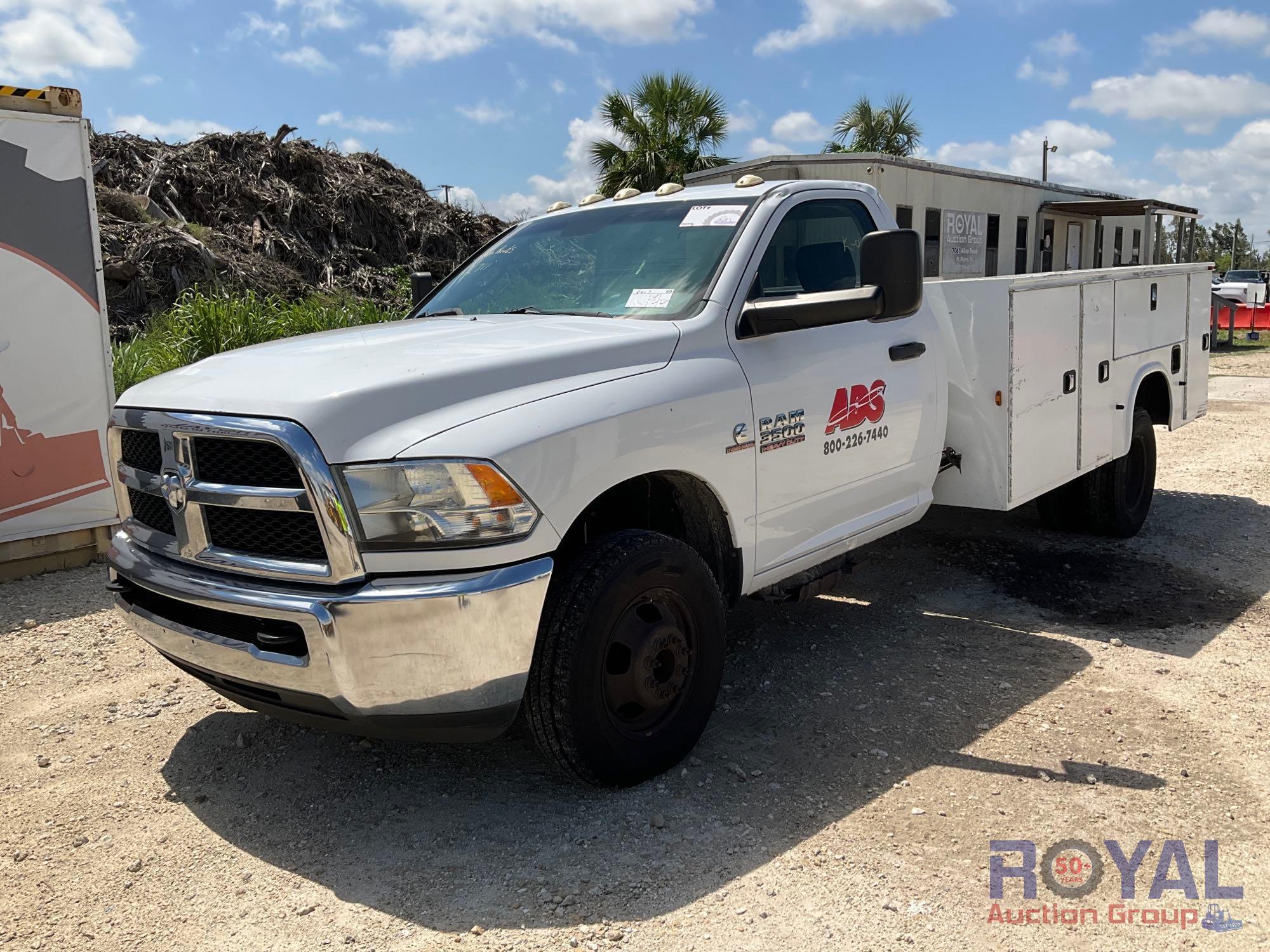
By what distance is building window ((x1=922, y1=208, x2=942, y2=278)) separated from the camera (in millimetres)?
15289

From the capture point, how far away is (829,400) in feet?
13.4

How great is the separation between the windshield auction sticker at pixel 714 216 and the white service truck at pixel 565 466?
0.07ft

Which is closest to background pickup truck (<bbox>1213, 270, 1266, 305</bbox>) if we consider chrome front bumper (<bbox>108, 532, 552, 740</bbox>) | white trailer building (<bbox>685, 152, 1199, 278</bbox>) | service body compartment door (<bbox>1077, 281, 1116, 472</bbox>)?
white trailer building (<bbox>685, 152, 1199, 278</bbox>)

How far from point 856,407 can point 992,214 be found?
14.5 metres

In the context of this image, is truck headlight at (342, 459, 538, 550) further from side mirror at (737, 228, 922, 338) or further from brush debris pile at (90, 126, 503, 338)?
brush debris pile at (90, 126, 503, 338)

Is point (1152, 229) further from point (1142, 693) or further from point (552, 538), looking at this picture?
point (552, 538)

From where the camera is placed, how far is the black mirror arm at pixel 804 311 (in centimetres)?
370

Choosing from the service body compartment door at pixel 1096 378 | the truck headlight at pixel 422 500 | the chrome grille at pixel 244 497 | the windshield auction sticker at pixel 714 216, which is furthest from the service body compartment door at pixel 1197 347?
the chrome grille at pixel 244 497

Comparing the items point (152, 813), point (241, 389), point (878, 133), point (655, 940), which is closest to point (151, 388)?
point (241, 389)

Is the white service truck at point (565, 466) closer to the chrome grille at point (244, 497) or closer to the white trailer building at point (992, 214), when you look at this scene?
the chrome grille at point (244, 497)

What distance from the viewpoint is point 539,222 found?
15.7ft

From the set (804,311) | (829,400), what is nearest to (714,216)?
(804,311)

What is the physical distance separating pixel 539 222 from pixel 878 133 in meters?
26.5

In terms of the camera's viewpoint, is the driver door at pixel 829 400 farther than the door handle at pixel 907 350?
No
